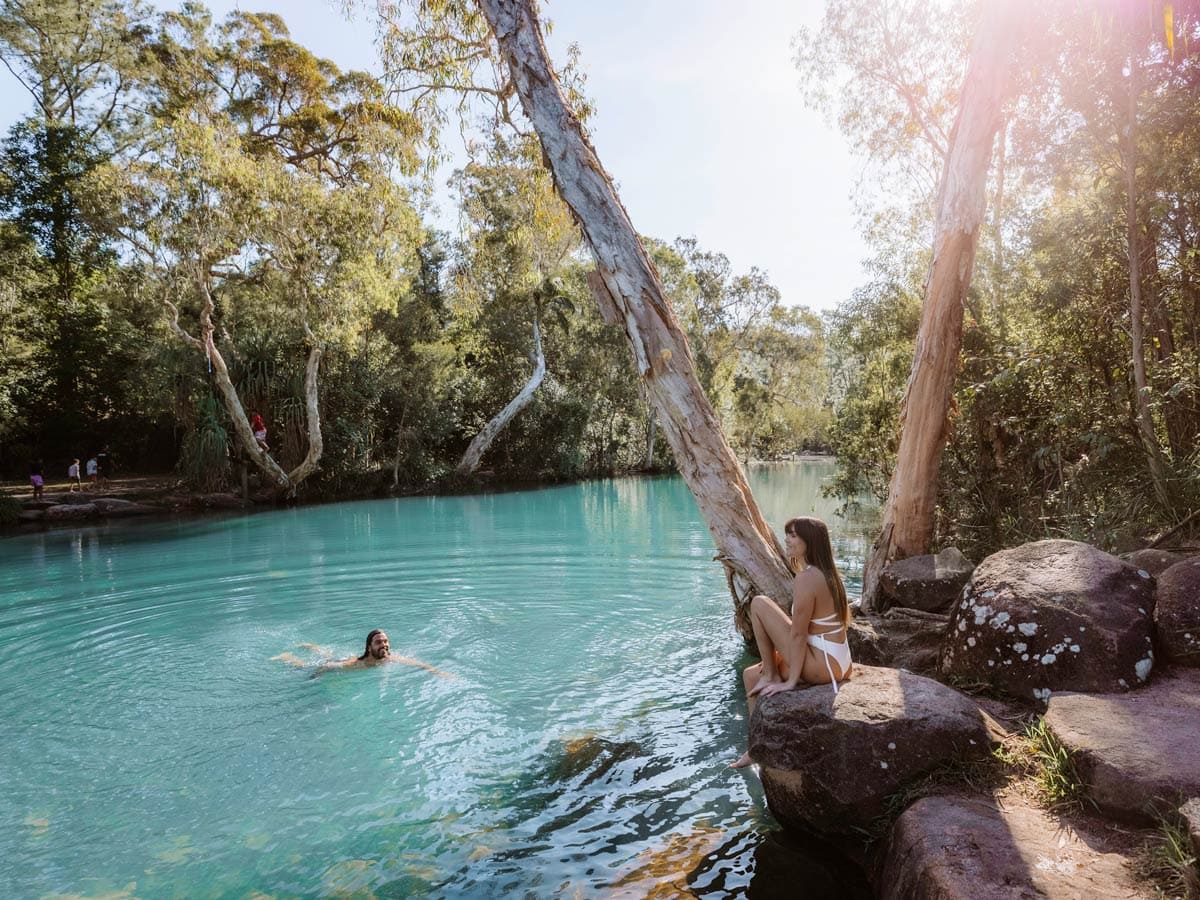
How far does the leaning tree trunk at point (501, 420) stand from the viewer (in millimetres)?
30750

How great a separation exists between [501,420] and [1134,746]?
28532 millimetres

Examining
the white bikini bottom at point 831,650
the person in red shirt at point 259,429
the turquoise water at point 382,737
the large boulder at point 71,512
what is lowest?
the turquoise water at point 382,737

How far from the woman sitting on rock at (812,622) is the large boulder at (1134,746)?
117 cm

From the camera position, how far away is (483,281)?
30.2m

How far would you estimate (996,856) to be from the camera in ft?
10.3

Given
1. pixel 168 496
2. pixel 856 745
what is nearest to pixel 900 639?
pixel 856 745

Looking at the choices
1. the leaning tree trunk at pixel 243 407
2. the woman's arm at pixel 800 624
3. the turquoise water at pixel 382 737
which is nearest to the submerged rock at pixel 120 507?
the leaning tree trunk at pixel 243 407

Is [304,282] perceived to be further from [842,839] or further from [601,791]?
[842,839]

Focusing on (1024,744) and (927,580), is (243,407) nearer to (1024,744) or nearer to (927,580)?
(927,580)

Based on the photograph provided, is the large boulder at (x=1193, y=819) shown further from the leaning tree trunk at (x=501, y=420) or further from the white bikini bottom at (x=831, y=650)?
the leaning tree trunk at (x=501, y=420)

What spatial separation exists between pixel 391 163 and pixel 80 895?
29.6ft

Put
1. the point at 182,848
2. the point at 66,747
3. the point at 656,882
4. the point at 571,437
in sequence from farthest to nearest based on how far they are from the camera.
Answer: the point at 571,437 < the point at 66,747 < the point at 182,848 < the point at 656,882

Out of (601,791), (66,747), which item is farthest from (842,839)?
(66,747)

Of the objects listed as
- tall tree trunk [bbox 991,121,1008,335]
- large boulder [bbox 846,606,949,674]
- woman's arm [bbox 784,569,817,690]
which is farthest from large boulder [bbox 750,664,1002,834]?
tall tree trunk [bbox 991,121,1008,335]
